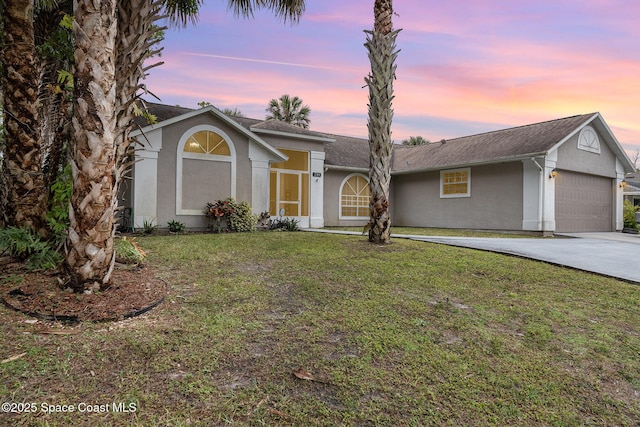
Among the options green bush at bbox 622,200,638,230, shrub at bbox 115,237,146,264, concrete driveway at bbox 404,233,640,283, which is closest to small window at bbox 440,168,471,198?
concrete driveway at bbox 404,233,640,283

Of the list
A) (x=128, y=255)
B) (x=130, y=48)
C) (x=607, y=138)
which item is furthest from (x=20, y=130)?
(x=607, y=138)

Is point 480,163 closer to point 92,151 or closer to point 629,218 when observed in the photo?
point 629,218

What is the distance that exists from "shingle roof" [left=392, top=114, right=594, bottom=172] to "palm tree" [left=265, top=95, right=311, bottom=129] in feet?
40.8

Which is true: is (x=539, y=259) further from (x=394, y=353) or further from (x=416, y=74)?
(x=416, y=74)

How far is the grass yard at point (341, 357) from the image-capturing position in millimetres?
2043

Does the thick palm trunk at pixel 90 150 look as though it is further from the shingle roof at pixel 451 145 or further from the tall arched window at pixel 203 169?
the shingle roof at pixel 451 145

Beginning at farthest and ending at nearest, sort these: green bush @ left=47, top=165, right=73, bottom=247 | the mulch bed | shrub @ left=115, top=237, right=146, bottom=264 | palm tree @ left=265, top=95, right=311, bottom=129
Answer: palm tree @ left=265, top=95, right=311, bottom=129
shrub @ left=115, top=237, right=146, bottom=264
green bush @ left=47, top=165, right=73, bottom=247
the mulch bed

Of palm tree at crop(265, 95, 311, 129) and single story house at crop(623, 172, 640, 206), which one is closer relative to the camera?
single story house at crop(623, 172, 640, 206)

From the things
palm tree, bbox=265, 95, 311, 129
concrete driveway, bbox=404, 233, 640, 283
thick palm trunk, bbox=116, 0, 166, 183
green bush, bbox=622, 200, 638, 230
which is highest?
palm tree, bbox=265, 95, 311, 129

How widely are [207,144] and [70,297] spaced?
8672mm

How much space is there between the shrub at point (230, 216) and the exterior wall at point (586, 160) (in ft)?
40.3

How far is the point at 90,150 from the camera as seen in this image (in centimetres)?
318

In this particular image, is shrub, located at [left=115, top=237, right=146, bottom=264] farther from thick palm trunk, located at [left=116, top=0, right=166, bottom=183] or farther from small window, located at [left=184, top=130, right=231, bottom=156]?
small window, located at [left=184, top=130, right=231, bottom=156]

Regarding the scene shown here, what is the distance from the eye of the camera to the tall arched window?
35.2ft
